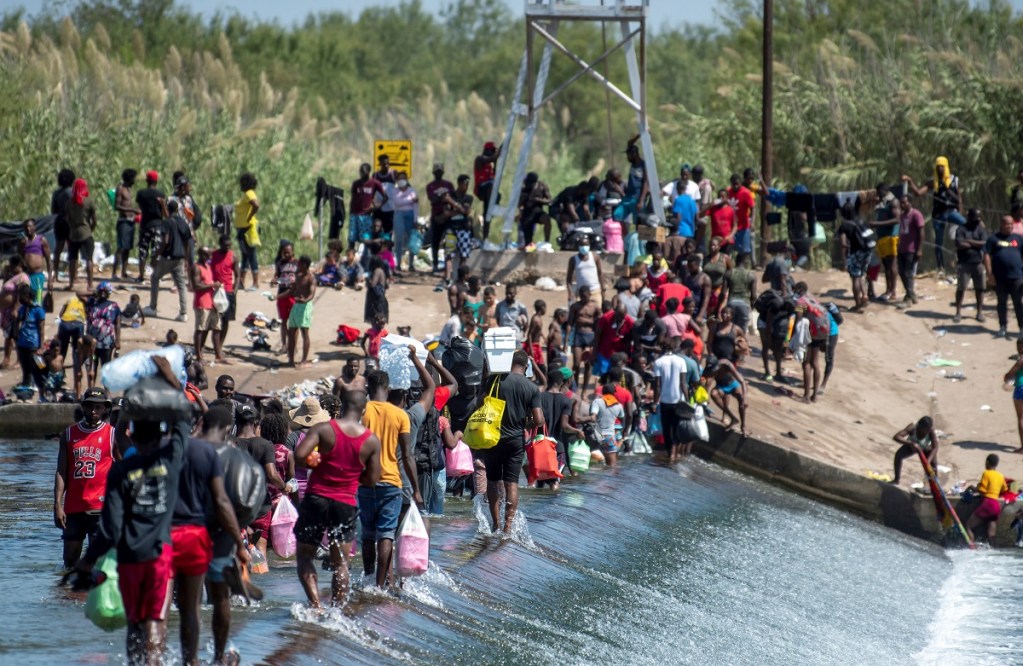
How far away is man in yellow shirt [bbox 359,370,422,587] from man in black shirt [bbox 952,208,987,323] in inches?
700

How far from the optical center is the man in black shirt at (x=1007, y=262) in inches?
1040

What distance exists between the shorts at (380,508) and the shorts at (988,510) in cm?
1117

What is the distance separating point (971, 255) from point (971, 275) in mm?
526

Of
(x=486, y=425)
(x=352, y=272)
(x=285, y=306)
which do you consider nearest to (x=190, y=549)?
(x=486, y=425)

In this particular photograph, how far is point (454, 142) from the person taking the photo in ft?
142

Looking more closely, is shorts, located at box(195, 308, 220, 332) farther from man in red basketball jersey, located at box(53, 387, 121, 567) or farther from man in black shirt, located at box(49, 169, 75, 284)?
man in red basketball jersey, located at box(53, 387, 121, 567)

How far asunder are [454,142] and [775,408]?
21326 mm

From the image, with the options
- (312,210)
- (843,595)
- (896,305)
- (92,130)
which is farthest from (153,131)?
(843,595)

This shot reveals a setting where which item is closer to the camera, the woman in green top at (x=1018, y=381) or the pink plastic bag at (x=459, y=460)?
the pink plastic bag at (x=459, y=460)

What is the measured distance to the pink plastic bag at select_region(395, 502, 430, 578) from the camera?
1112cm

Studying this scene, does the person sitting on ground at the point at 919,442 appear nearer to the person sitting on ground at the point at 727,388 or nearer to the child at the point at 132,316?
the person sitting on ground at the point at 727,388

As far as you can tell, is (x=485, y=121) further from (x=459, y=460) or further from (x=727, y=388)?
(x=459, y=460)

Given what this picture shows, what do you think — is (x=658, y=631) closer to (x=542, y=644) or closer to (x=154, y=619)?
(x=542, y=644)

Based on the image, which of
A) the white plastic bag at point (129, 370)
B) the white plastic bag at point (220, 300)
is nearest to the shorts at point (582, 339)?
the white plastic bag at point (220, 300)
